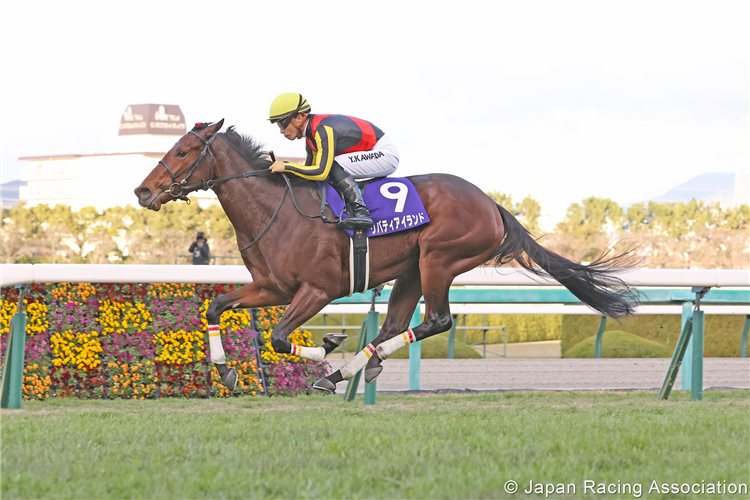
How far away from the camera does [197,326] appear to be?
6215mm

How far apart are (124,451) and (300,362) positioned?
3.28 m

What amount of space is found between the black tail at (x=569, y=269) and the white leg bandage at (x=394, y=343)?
Answer: 2.57 ft

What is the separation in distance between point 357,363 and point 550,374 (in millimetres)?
4069

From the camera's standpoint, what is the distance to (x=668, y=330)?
12961mm

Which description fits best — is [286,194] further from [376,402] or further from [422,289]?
[376,402]

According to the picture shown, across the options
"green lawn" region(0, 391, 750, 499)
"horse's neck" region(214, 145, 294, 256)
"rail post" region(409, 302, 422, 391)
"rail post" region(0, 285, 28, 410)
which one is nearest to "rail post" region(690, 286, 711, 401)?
"green lawn" region(0, 391, 750, 499)

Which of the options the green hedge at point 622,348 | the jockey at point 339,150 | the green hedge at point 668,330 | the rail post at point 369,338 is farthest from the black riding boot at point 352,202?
the green hedge at point 668,330

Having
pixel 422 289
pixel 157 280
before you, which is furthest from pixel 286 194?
pixel 157 280

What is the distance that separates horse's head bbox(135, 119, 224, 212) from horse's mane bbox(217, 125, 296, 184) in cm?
14

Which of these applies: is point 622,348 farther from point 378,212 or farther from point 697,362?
point 378,212

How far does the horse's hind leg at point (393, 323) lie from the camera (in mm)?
4836

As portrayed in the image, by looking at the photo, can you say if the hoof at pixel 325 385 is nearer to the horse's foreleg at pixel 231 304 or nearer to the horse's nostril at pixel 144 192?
the horse's foreleg at pixel 231 304
